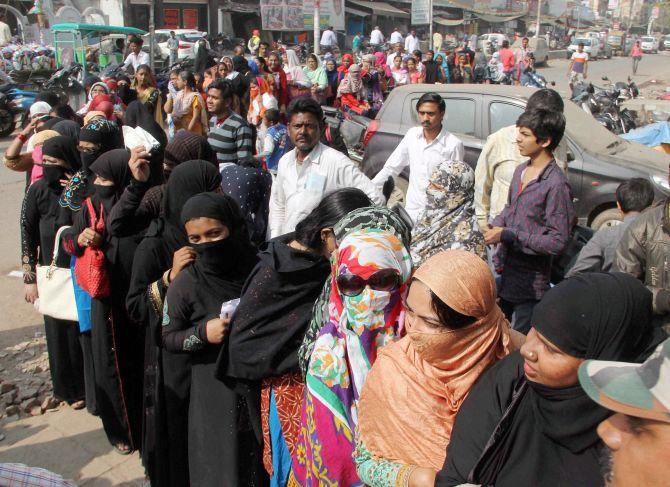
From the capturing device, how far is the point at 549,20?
209 ft

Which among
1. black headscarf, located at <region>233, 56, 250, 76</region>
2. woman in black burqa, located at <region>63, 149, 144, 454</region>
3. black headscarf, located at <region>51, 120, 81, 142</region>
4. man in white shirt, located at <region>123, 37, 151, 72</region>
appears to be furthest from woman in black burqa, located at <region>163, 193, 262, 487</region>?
man in white shirt, located at <region>123, 37, 151, 72</region>

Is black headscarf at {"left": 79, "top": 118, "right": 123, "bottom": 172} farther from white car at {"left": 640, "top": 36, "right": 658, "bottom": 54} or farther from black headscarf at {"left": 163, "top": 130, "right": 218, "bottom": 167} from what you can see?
white car at {"left": 640, "top": 36, "right": 658, "bottom": 54}

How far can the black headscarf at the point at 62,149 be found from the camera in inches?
155

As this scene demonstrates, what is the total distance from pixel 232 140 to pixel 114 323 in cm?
248

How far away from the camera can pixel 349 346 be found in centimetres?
208

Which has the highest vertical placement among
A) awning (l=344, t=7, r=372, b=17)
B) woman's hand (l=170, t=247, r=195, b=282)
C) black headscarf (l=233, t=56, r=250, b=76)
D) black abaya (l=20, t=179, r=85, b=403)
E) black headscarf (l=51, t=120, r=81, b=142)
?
awning (l=344, t=7, r=372, b=17)

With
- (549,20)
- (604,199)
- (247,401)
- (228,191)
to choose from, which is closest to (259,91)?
(604,199)

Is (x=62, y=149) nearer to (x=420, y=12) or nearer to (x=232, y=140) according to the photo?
(x=232, y=140)

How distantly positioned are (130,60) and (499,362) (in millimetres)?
14624

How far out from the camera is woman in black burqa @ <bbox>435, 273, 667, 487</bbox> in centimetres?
147

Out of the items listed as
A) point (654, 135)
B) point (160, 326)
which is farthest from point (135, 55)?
point (160, 326)

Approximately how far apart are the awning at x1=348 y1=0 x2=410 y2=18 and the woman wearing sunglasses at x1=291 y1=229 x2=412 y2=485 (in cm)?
4367

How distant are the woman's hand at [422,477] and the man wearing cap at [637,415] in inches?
25.4

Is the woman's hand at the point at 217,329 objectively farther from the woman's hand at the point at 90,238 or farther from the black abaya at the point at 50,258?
the black abaya at the point at 50,258
